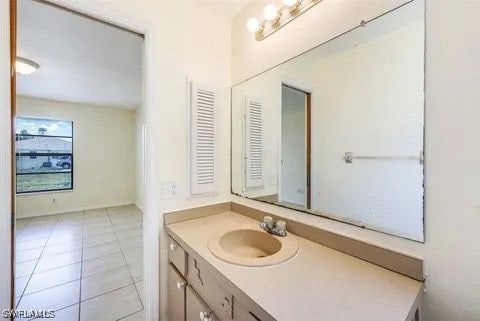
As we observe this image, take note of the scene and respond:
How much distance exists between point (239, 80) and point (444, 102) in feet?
4.09

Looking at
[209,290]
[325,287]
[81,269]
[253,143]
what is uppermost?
[253,143]

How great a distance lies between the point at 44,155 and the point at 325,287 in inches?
230

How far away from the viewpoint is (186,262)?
3.75 feet

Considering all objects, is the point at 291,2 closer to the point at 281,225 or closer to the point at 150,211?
the point at 281,225

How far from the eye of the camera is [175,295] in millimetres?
1269

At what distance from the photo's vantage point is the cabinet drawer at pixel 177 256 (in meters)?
1.16

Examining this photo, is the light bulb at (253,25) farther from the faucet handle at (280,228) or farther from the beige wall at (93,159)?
the beige wall at (93,159)

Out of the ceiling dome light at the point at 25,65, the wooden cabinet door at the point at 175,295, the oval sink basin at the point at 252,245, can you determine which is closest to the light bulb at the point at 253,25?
the oval sink basin at the point at 252,245

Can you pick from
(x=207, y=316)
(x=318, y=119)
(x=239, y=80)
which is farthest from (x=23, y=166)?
(x=318, y=119)

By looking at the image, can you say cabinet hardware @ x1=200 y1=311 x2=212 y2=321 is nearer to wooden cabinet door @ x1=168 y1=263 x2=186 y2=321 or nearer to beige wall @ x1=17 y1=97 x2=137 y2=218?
wooden cabinet door @ x1=168 y1=263 x2=186 y2=321

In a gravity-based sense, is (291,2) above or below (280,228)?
above

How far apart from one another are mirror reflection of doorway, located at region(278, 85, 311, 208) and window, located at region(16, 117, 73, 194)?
530 centimetres

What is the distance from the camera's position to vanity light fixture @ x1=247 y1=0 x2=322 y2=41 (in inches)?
46.2
